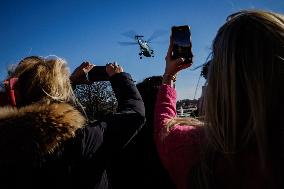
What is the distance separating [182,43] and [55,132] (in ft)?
3.26

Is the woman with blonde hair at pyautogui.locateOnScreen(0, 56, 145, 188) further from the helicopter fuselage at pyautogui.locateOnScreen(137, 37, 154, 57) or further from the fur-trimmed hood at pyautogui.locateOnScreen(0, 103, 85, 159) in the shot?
the helicopter fuselage at pyautogui.locateOnScreen(137, 37, 154, 57)

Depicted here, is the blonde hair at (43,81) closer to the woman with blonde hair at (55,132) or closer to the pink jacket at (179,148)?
the woman with blonde hair at (55,132)

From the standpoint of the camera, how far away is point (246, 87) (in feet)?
5.08

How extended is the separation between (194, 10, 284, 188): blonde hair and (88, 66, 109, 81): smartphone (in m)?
1.54

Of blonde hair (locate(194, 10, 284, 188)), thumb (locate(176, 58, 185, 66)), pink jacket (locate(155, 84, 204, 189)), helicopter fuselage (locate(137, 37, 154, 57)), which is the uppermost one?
helicopter fuselage (locate(137, 37, 154, 57))

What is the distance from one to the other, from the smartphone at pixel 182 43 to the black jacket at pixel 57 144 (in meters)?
0.59

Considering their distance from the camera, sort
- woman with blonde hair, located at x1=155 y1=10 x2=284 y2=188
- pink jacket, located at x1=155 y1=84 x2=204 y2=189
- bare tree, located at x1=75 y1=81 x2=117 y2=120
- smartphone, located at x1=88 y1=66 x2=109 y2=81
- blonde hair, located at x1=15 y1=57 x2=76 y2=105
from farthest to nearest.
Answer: bare tree, located at x1=75 y1=81 x2=117 y2=120
smartphone, located at x1=88 y1=66 x2=109 y2=81
blonde hair, located at x1=15 y1=57 x2=76 y2=105
pink jacket, located at x1=155 y1=84 x2=204 y2=189
woman with blonde hair, located at x1=155 y1=10 x2=284 y2=188

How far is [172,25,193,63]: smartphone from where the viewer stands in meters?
2.23

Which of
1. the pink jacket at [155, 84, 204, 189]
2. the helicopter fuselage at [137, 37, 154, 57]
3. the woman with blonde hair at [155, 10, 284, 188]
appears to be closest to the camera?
the woman with blonde hair at [155, 10, 284, 188]

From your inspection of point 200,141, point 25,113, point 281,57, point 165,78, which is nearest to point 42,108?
point 25,113

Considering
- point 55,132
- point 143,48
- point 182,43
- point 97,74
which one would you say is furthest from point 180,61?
point 143,48

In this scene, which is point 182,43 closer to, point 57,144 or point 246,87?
point 246,87

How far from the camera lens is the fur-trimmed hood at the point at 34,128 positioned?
2252 mm

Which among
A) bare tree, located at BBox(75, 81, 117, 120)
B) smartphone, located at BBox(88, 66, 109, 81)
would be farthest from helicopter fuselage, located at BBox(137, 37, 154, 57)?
smartphone, located at BBox(88, 66, 109, 81)
